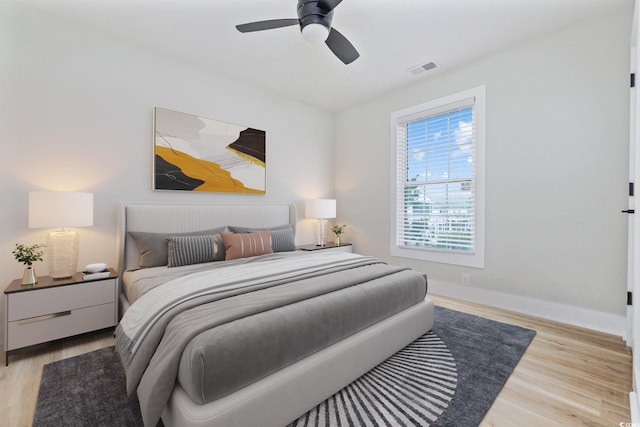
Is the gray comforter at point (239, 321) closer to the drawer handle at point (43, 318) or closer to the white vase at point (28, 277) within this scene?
the drawer handle at point (43, 318)

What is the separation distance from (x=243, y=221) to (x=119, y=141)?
150cm

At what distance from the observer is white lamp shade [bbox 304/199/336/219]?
4.19 m

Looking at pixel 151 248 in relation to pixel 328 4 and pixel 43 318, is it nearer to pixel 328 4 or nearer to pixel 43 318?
pixel 43 318

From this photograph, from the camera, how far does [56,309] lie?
7.15 feet

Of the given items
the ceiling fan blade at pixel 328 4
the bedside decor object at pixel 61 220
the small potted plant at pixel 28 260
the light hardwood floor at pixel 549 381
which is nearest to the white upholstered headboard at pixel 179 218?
the bedside decor object at pixel 61 220

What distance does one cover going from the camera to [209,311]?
57.6 inches

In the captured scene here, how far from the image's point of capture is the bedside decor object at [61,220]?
221cm

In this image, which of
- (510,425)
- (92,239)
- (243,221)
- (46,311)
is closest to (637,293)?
(510,425)

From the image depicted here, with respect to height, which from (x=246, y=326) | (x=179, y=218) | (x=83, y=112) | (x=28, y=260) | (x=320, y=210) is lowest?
(x=246, y=326)

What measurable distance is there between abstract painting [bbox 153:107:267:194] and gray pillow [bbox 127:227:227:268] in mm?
617

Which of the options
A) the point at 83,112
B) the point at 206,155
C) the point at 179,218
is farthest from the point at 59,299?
the point at 206,155

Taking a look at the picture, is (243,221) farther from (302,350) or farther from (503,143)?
(503,143)

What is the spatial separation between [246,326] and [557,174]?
3.08 meters

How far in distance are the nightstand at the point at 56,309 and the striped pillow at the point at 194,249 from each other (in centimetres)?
49
